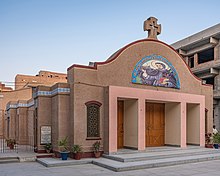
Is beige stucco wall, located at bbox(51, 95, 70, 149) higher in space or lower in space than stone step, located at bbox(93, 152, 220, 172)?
higher

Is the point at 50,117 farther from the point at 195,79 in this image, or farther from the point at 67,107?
the point at 195,79

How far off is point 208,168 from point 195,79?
7.15m

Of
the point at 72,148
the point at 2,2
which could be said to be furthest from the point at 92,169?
the point at 2,2

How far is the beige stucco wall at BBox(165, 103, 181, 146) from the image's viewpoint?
15953 mm

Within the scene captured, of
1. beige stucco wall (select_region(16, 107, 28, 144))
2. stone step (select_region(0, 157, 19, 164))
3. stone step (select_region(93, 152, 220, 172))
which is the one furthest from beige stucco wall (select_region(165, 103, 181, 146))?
beige stucco wall (select_region(16, 107, 28, 144))

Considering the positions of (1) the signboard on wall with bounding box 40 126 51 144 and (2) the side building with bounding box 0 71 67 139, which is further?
(2) the side building with bounding box 0 71 67 139

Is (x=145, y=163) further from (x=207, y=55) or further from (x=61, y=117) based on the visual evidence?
(x=207, y=55)

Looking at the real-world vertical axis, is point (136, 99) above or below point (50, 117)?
above

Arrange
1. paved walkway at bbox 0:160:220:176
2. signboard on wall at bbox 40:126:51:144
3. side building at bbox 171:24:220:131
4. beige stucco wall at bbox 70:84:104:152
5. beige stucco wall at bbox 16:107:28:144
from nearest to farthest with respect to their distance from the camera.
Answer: paved walkway at bbox 0:160:220:176 → beige stucco wall at bbox 70:84:104:152 → signboard on wall at bbox 40:126:51:144 → beige stucco wall at bbox 16:107:28:144 → side building at bbox 171:24:220:131

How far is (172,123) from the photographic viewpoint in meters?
16.4

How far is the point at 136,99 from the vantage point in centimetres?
1430

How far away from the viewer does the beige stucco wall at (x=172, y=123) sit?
52.3 feet

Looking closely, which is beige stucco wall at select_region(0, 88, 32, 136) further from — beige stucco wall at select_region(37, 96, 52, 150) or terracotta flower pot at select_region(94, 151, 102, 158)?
terracotta flower pot at select_region(94, 151, 102, 158)

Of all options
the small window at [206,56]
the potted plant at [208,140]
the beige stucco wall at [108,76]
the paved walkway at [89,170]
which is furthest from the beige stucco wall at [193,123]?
the small window at [206,56]
